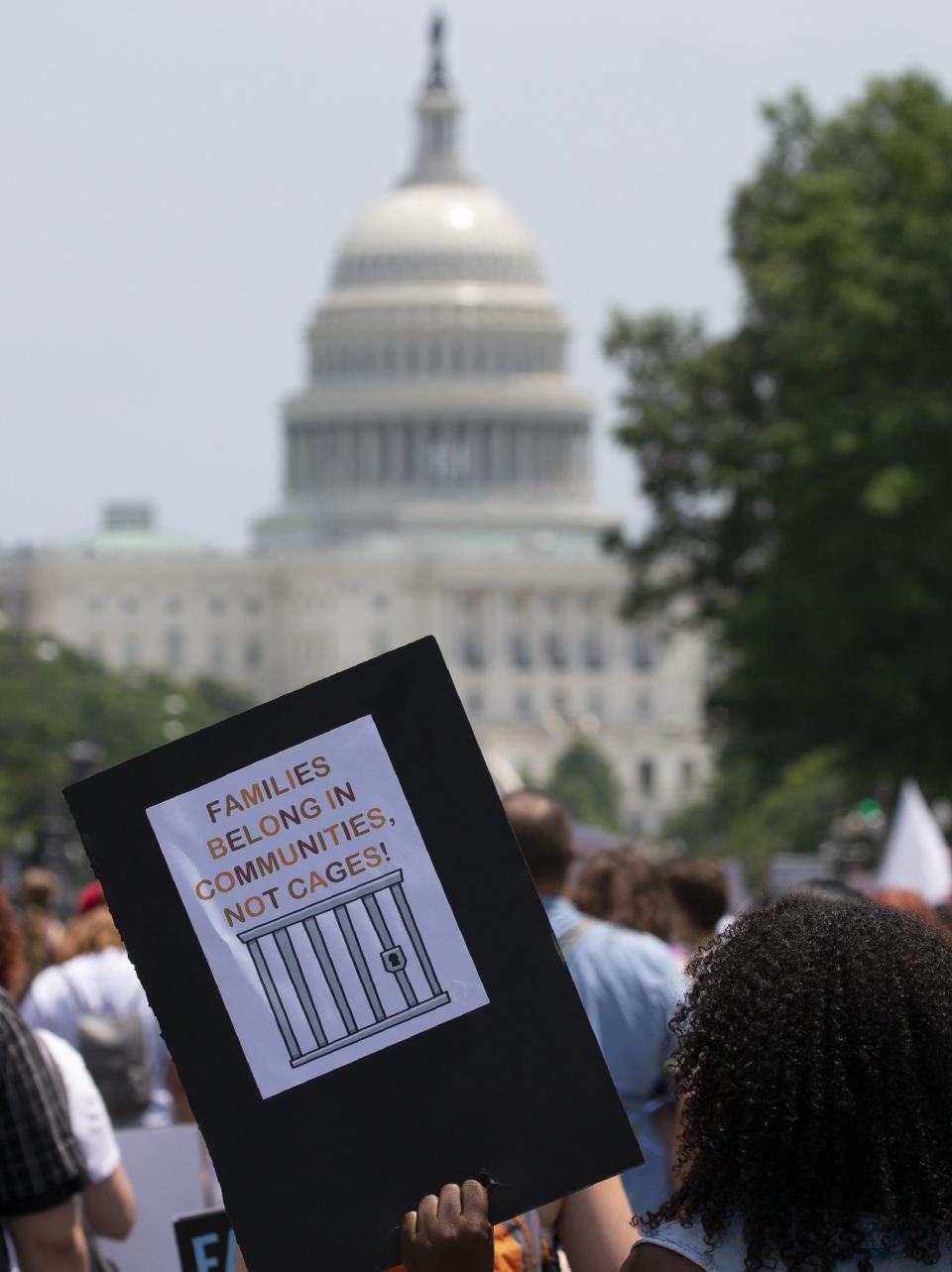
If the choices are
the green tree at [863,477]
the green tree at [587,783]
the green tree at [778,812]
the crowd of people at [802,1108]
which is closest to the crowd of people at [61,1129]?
the crowd of people at [802,1108]

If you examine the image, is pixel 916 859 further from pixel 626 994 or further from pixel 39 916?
pixel 626 994

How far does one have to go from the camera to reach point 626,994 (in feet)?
30.2

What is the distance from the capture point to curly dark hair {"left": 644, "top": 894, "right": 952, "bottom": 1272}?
16.1 ft

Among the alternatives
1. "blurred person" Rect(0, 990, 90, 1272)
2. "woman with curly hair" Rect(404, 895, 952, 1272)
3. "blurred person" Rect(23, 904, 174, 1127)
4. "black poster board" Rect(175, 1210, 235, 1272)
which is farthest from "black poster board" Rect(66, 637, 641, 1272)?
"blurred person" Rect(23, 904, 174, 1127)

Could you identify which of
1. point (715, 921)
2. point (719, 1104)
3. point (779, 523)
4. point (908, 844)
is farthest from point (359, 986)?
point (779, 523)

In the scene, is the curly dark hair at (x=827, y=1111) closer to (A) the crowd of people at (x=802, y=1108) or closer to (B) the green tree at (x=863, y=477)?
(A) the crowd of people at (x=802, y=1108)

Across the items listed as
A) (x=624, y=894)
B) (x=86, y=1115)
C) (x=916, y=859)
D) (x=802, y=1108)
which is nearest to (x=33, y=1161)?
(x=86, y=1115)

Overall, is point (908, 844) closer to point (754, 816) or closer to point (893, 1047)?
point (893, 1047)

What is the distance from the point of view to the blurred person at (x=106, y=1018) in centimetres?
1015

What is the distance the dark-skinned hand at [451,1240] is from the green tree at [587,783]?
15956cm

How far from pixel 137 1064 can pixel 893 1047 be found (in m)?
5.49

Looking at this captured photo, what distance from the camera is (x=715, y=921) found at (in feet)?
38.0

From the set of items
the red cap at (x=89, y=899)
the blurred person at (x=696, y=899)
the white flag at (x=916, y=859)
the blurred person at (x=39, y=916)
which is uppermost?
the blurred person at (x=39, y=916)

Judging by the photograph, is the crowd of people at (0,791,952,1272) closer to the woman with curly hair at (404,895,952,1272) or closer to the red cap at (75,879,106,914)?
the woman with curly hair at (404,895,952,1272)
